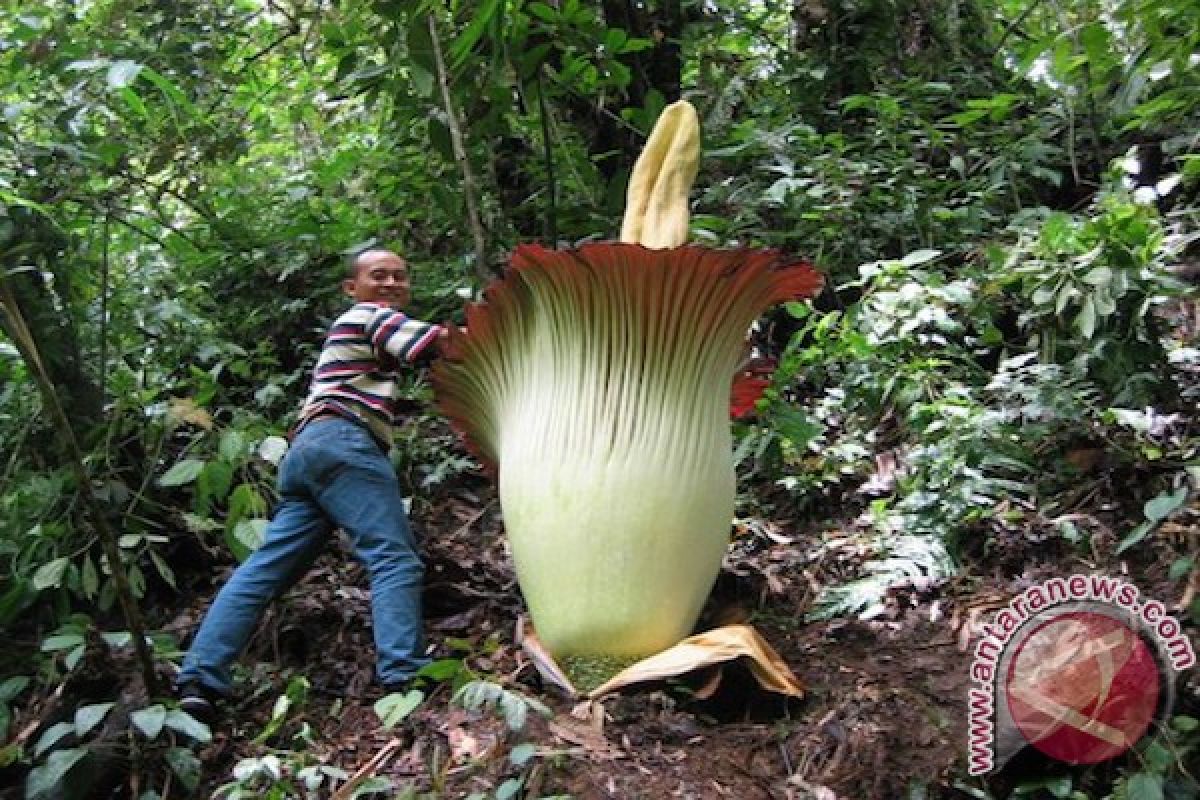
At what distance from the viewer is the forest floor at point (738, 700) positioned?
1979 millimetres

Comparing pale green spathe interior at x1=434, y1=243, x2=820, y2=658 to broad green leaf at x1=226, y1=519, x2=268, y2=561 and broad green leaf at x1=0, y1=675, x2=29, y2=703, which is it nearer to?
broad green leaf at x1=226, y1=519, x2=268, y2=561

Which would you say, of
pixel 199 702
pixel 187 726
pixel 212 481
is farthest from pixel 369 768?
pixel 212 481

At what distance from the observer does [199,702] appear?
2.52m

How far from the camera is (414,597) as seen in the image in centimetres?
273

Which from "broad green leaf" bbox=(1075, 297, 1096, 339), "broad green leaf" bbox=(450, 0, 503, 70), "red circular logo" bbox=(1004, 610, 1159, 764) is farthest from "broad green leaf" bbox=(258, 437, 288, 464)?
"broad green leaf" bbox=(1075, 297, 1096, 339)

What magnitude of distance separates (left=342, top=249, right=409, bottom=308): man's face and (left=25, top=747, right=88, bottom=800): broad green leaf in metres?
1.55

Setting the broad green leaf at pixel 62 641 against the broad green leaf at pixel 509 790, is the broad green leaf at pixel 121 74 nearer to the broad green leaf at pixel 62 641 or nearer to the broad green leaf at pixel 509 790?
the broad green leaf at pixel 62 641

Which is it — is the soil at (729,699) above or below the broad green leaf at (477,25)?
below

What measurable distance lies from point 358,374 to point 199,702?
3.43 ft

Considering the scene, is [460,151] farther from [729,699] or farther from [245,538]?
[729,699]

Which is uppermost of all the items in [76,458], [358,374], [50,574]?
[358,374]

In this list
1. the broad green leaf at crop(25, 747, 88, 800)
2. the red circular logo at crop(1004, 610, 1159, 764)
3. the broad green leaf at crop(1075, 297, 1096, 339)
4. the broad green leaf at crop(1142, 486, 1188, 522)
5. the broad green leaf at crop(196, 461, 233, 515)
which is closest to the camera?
the red circular logo at crop(1004, 610, 1159, 764)

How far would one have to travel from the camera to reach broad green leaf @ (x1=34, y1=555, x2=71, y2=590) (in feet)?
8.69

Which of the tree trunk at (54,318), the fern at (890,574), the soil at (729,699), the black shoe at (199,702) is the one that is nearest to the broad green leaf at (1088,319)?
the soil at (729,699)
